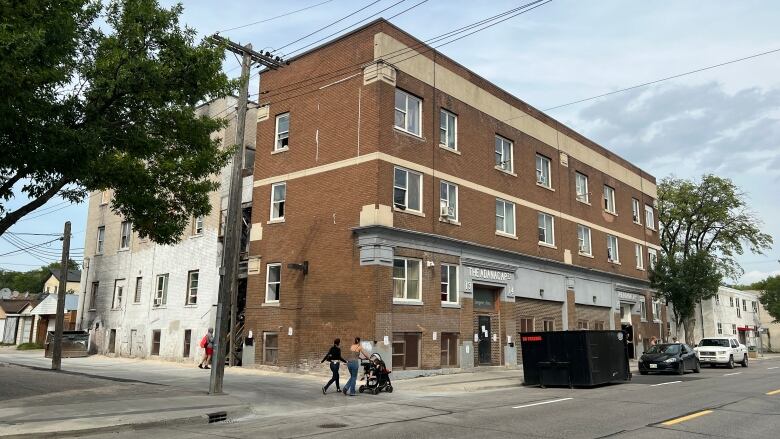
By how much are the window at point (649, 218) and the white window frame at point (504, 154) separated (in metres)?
19.8

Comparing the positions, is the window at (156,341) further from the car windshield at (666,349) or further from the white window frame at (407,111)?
the car windshield at (666,349)

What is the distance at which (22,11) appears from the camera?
10727mm

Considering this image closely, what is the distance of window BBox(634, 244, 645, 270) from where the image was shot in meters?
42.1

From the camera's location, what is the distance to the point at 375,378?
56.6 ft

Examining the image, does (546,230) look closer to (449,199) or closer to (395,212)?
(449,199)

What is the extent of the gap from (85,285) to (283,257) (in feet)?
67.5

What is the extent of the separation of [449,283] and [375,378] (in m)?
7.83

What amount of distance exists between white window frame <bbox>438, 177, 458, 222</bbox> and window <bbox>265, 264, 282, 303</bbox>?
720 centimetres

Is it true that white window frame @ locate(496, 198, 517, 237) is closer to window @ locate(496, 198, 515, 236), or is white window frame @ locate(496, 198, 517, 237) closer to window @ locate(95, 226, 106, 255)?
window @ locate(496, 198, 515, 236)

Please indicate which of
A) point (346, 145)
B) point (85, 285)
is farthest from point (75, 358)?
Answer: point (346, 145)

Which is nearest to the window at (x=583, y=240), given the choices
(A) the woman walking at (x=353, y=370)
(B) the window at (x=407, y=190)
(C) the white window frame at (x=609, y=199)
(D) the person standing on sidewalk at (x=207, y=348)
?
(C) the white window frame at (x=609, y=199)

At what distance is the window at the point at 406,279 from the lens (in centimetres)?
2214

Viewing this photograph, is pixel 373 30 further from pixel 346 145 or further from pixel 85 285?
pixel 85 285

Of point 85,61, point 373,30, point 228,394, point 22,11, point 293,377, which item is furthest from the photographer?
point 373,30
